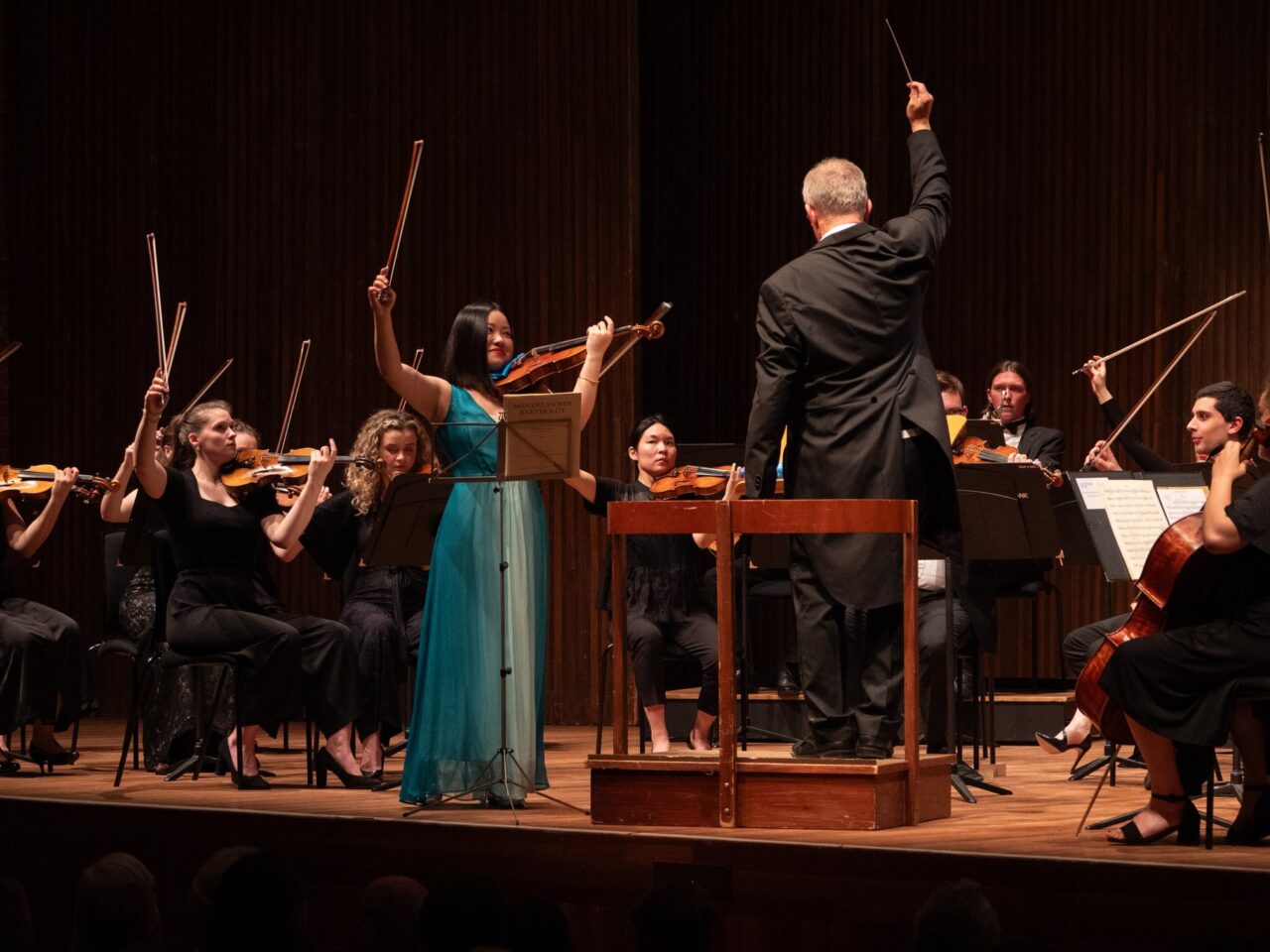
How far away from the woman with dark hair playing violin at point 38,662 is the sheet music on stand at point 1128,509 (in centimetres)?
330

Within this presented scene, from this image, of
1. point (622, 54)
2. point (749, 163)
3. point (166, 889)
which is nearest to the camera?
point (166, 889)

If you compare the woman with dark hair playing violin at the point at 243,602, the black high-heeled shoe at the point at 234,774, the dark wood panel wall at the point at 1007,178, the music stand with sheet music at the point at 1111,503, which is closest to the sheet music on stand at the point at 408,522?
the woman with dark hair playing violin at the point at 243,602

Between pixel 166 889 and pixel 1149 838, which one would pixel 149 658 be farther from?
pixel 1149 838

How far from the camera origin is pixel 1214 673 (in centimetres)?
366

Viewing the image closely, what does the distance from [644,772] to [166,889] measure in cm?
132

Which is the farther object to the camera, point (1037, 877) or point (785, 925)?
point (785, 925)

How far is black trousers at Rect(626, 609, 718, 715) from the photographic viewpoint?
573 centimetres

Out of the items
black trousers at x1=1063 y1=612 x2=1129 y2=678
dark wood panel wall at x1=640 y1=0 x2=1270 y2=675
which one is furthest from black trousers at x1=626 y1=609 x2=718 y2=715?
dark wood panel wall at x1=640 y1=0 x2=1270 y2=675

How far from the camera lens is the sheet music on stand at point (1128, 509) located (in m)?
4.78

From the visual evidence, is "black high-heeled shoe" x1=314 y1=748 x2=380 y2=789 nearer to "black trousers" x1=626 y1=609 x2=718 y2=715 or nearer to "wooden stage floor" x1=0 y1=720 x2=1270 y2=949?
"wooden stage floor" x1=0 y1=720 x2=1270 y2=949

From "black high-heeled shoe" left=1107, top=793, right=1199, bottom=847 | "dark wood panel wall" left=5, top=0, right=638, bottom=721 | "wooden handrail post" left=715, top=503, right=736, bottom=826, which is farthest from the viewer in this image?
"dark wood panel wall" left=5, top=0, right=638, bottom=721

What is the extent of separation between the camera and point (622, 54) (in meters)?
7.07

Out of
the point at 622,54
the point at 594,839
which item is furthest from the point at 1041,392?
the point at 594,839

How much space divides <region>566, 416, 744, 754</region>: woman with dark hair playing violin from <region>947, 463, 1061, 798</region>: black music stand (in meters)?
1.09
